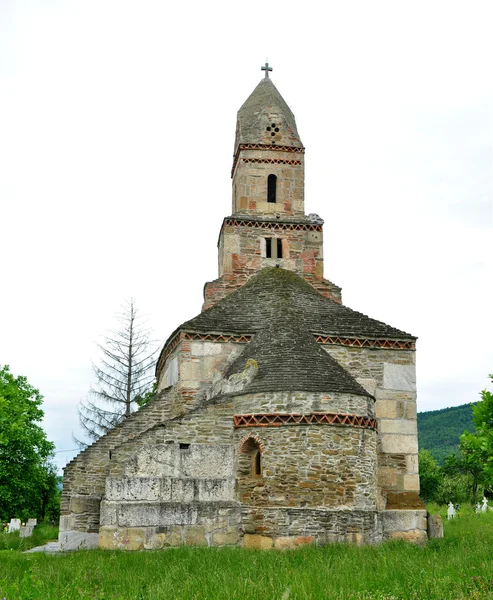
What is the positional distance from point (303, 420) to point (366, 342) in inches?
191

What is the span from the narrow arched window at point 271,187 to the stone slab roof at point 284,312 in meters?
4.93

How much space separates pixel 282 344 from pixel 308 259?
7.66 metres

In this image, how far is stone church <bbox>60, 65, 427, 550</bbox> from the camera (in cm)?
1524

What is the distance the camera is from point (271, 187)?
25797 millimetres

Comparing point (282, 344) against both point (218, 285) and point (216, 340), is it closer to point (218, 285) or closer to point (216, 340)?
point (216, 340)

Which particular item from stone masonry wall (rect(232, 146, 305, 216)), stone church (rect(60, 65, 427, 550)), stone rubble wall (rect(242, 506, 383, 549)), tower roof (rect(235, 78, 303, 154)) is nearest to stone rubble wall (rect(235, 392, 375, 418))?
stone church (rect(60, 65, 427, 550))

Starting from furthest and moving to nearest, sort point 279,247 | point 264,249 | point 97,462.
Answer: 1. point 279,247
2. point 264,249
3. point 97,462

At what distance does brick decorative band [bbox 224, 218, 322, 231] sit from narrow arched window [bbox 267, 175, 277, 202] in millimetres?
1320

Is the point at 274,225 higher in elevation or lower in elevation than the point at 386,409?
higher

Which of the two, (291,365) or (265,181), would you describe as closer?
(291,365)

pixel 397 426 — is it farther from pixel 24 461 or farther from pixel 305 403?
pixel 24 461

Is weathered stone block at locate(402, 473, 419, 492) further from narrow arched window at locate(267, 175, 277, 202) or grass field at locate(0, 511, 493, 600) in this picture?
narrow arched window at locate(267, 175, 277, 202)

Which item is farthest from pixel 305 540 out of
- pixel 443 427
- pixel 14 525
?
pixel 443 427

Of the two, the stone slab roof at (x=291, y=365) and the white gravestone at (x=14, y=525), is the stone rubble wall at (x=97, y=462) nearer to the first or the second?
the stone slab roof at (x=291, y=365)
